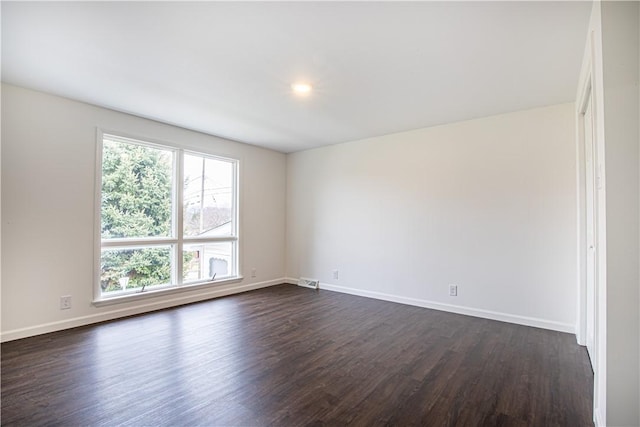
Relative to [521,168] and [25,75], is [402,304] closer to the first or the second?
[521,168]

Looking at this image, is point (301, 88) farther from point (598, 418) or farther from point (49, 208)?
point (598, 418)

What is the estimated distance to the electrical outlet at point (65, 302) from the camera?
127 inches

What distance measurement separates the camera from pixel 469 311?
3.82 metres

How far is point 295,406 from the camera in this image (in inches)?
75.3

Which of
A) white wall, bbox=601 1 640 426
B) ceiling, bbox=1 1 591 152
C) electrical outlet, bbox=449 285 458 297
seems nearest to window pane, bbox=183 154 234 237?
ceiling, bbox=1 1 591 152

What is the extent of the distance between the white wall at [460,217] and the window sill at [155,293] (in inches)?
59.8

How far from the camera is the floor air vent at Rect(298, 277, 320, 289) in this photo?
5.30m

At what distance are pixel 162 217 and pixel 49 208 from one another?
1.18 metres

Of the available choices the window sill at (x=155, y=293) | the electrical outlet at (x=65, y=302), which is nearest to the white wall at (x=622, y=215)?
the window sill at (x=155, y=293)

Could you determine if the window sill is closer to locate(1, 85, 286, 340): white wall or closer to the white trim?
Result: locate(1, 85, 286, 340): white wall

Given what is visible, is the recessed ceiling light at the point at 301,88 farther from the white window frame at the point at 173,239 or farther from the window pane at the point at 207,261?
the window pane at the point at 207,261

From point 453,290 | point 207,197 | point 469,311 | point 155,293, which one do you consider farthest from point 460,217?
point 155,293

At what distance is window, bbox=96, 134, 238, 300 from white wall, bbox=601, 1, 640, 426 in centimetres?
434

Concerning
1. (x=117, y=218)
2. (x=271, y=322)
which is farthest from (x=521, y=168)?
(x=117, y=218)
